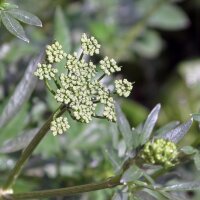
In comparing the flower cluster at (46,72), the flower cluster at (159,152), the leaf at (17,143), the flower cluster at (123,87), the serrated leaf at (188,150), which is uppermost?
the flower cluster at (46,72)

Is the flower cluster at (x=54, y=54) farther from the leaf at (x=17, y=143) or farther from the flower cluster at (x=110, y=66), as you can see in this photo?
the leaf at (x=17, y=143)

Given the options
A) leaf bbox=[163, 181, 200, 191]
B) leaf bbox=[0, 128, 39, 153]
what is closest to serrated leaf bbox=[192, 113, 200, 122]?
leaf bbox=[163, 181, 200, 191]

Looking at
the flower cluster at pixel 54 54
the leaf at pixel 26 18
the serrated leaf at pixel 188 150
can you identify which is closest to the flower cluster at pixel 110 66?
the flower cluster at pixel 54 54

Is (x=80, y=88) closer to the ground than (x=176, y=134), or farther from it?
farther from it

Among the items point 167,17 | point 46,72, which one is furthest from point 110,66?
point 167,17

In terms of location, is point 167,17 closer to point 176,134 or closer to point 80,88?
point 176,134

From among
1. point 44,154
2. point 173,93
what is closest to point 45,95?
point 44,154

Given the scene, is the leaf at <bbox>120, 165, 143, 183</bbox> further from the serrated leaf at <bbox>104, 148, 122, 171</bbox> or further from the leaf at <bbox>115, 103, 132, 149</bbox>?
the serrated leaf at <bbox>104, 148, 122, 171</bbox>

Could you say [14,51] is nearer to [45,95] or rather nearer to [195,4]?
[45,95]
